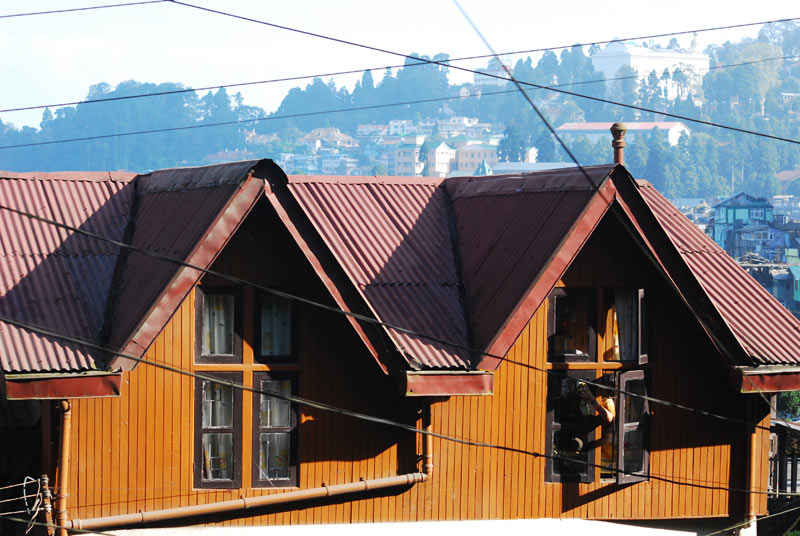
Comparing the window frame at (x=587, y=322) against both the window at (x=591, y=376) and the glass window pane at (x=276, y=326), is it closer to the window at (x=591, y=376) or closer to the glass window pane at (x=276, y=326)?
the window at (x=591, y=376)

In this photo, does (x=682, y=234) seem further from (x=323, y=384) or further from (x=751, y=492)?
(x=323, y=384)

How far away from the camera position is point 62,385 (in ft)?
41.2

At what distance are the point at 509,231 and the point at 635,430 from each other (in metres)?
3.03

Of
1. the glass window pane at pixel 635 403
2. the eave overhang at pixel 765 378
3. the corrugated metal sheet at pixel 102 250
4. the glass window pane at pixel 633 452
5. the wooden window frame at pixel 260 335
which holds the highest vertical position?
the corrugated metal sheet at pixel 102 250

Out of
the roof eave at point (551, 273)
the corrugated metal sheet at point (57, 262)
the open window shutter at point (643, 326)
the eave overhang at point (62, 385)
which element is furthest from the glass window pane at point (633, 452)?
the corrugated metal sheet at point (57, 262)

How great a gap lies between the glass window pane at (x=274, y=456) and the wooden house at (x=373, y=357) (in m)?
0.03

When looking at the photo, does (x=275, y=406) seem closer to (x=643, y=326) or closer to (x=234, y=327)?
(x=234, y=327)

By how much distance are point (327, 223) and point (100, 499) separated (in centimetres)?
439

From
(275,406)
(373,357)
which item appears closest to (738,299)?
(373,357)

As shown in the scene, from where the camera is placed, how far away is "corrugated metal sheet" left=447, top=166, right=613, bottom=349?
14.1 meters

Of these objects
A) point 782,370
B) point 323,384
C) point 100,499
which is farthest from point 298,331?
point 782,370

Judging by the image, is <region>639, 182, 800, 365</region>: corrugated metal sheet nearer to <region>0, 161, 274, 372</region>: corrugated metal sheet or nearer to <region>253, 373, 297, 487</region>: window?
<region>253, 373, 297, 487</region>: window

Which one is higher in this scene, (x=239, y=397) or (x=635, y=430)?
(x=239, y=397)

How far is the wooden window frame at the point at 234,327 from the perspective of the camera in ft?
44.7
